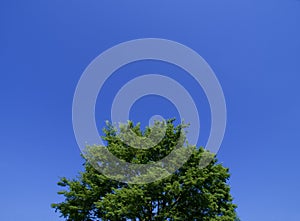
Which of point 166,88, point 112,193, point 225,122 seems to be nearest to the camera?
point 225,122

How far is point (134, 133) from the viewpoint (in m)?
23.7

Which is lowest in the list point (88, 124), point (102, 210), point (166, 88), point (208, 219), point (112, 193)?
point (208, 219)

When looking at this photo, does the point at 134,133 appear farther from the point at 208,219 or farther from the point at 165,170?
the point at 208,219

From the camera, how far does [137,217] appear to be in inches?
813

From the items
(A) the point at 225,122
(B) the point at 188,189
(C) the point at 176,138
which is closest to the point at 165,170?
(B) the point at 188,189

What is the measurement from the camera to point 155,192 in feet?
66.7

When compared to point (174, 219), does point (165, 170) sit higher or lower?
higher

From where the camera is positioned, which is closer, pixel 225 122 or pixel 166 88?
pixel 225 122

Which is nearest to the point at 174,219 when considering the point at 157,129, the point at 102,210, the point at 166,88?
the point at 102,210

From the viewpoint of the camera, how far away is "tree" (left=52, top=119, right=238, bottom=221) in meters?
20.0

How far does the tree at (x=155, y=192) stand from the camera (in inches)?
786

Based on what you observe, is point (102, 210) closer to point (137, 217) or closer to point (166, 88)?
point (137, 217)

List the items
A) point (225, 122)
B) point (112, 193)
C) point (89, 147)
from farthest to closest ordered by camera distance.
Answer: point (89, 147)
point (112, 193)
point (225, 122)

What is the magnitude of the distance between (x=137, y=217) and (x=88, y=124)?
708 centimetres
